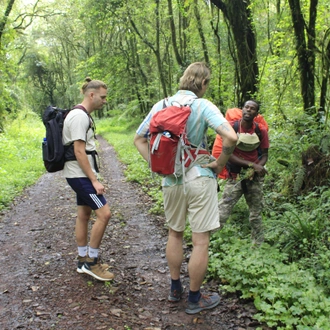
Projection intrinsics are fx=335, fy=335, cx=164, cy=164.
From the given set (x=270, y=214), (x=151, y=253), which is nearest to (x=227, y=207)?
(x=270, y=214)

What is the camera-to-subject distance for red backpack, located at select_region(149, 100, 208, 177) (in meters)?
3.15

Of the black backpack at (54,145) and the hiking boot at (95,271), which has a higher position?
the black backpack at (54,145)

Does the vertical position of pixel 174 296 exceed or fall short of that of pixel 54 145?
it falls short

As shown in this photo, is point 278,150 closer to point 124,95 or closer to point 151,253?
point 151,253

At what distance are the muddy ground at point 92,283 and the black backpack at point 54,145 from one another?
1486 millimetres

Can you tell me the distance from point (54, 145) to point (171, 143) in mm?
1546

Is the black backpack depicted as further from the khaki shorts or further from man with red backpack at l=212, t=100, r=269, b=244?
man with red backpack at l=212, t=100, r=269, b=244

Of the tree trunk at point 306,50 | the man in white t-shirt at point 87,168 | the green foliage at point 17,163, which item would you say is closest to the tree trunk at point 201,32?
the tree trunk at point 306,50

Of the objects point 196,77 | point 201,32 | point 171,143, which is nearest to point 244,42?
point 196,77

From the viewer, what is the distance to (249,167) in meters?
4.77

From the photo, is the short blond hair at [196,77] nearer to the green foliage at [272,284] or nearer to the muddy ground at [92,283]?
the green foliage at [272,284]

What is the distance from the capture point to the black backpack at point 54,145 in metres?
3.92

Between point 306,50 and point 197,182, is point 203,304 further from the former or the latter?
point 306,50

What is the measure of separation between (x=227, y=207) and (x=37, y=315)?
2.88 meters
